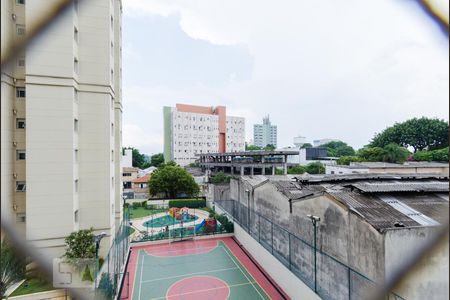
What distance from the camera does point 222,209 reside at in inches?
626

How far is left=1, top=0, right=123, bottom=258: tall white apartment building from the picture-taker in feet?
27.5

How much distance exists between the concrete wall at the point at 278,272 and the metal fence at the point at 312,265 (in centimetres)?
12

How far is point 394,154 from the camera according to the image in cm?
2595

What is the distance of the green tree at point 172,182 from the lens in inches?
848

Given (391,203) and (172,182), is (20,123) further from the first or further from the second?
(172,182)

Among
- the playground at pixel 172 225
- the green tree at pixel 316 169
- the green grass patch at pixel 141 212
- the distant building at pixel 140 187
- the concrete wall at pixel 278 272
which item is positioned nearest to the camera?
the concrete wall at pixel 278 272

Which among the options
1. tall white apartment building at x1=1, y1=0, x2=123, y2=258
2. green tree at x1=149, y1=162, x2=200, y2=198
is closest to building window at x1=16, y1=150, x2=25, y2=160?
tall white apartment building at x1=1, y1=0, x2=123, y2=258

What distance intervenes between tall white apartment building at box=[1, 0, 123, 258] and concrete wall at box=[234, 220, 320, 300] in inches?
219

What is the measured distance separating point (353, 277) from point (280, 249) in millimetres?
3108

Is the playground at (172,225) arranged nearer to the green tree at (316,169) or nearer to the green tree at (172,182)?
the green tree at (172,182)

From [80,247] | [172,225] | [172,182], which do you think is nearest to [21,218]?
[80,247]

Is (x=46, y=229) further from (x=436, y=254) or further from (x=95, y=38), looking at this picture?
(x=436, y=254)

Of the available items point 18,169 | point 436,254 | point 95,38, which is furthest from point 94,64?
point 436,254

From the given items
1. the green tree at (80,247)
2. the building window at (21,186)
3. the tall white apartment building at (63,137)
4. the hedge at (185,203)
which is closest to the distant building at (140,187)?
the hedge at (185,203)
